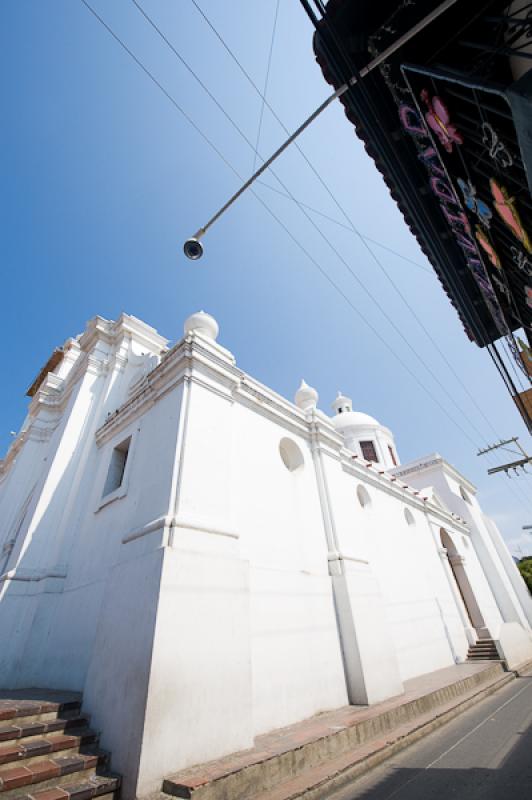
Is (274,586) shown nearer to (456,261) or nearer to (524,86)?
(456,261)

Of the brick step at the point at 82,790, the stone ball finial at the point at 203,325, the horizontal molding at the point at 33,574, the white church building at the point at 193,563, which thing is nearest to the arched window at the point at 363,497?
the white church building at the point at 193,563

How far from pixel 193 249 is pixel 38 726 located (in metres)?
6.21

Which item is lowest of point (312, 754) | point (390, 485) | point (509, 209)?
point (312, 754)

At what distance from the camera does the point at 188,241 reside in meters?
5.09

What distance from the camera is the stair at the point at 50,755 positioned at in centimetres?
335

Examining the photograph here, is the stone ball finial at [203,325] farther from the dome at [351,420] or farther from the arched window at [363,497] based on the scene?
the dome at [351,420]

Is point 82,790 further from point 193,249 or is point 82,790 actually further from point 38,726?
point 193,249

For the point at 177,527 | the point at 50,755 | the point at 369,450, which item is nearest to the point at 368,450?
the point at 369,450

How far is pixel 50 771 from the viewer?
3.54 metres

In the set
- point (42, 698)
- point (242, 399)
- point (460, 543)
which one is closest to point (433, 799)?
point (42, 698)

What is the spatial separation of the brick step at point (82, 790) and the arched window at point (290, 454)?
19.3ft

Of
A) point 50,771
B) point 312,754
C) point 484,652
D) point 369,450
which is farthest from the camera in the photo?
point 369,450

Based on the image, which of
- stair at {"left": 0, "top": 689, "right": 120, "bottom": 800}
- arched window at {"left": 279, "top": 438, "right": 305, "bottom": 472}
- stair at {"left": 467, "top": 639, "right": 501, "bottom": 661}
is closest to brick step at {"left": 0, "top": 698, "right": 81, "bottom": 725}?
stair at {"left": 0, "top": 689, "right": 120, "bottom": 800}

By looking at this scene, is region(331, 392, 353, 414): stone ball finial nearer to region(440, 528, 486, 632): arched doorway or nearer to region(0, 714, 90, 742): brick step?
region(440, 528, 486, 632): arched doorway
